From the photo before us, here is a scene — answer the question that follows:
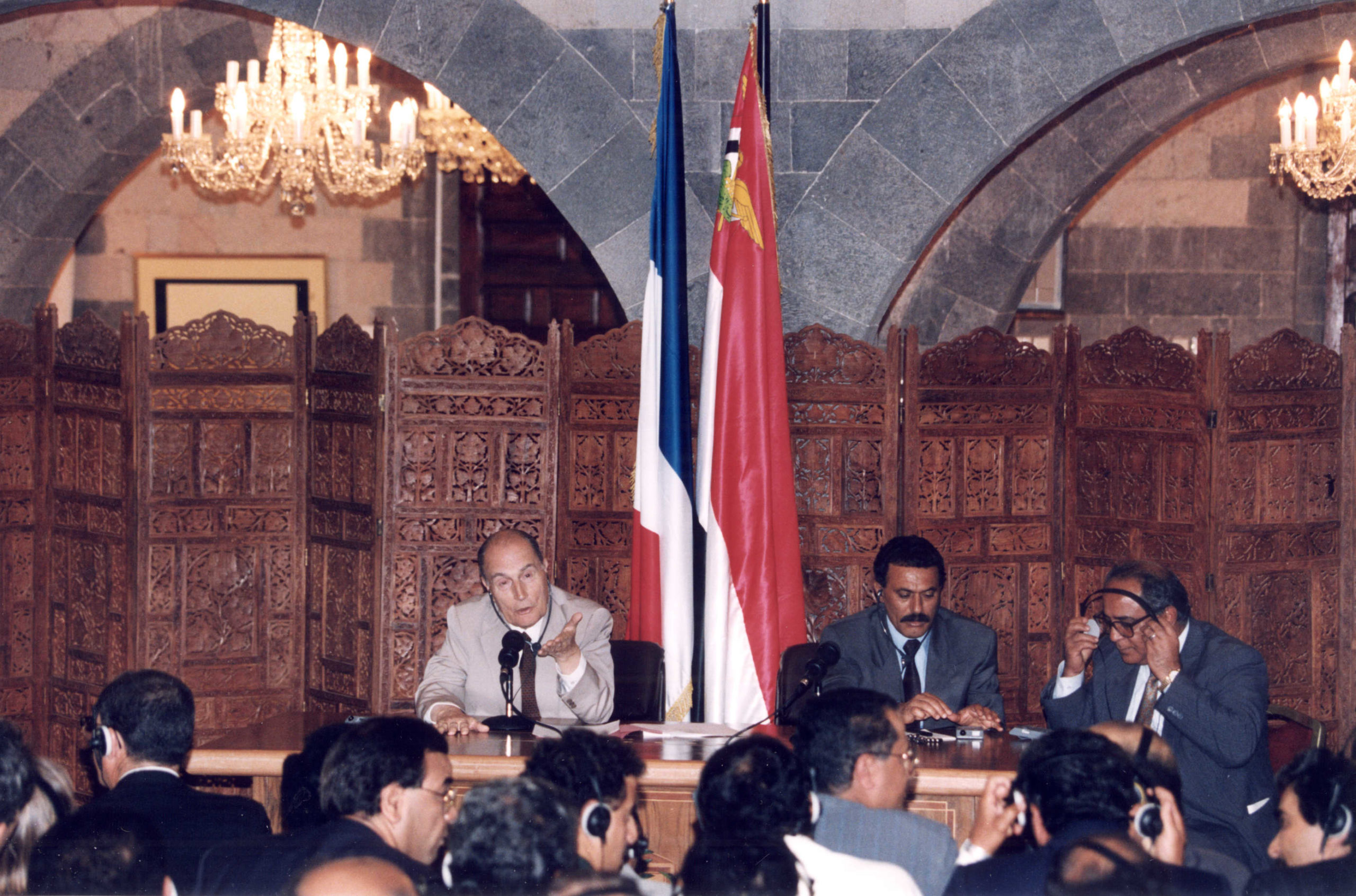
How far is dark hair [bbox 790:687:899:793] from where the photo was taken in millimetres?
2875

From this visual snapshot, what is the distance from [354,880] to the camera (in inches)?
89.4

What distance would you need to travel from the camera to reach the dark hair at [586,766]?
2.70m

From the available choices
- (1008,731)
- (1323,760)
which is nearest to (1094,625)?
(1008,731)

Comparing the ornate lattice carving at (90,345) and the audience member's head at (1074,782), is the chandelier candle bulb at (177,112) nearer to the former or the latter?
the ornate lattice carving at (90,345)

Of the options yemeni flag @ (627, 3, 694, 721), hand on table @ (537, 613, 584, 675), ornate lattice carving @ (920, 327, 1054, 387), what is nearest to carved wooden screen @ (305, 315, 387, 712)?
yemeni flag @ (627, 3, 694, 721)

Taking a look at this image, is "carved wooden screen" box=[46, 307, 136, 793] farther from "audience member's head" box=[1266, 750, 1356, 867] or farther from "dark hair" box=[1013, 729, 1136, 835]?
"audience member's head" box=[1266, 750, 1356, 867]

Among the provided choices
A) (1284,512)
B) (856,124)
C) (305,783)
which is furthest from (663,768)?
(1284,512)

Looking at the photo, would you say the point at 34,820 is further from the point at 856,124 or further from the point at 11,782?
the point at 856,124

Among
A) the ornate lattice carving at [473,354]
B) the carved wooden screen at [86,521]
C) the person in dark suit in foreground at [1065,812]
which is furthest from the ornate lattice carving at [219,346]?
the person in dark suit in foreground at [1065,812]

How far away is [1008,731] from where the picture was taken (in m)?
4.18

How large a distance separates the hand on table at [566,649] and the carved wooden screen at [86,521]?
97.9 inches

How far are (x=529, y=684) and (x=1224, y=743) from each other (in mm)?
1972

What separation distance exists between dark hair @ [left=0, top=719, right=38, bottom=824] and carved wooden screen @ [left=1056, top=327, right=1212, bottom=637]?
4189mm

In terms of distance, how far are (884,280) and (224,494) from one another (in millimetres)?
2816
